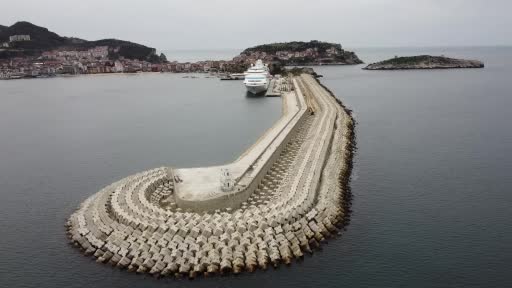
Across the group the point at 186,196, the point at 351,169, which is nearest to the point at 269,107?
the point at 351,169

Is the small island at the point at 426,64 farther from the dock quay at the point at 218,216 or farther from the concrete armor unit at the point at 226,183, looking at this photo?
the concrete armor unit at the point at 226,183

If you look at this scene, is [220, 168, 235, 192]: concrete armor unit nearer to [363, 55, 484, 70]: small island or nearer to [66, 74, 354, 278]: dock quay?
[66, 74, 354, 278]: dock quay

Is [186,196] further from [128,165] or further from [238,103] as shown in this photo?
[238,103]

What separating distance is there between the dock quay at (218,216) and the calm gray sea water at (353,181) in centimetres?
94

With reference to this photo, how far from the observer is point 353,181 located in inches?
1531

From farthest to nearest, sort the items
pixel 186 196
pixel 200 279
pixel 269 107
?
pixel 269 107 → pixel 186 196 → pixel 200 279

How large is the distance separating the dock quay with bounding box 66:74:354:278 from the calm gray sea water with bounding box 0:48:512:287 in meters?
0.94

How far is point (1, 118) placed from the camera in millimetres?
83188

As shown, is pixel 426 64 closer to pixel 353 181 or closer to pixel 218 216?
pixel 353 181

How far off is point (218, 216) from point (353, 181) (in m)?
15.3

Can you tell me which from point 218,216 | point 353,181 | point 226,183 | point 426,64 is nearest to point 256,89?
point 353,181

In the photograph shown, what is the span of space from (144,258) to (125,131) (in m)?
43.6

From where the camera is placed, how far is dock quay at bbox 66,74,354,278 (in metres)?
24.5

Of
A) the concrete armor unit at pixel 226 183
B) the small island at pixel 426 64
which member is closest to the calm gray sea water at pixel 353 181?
the concrete armor unit at pixel 226 183
